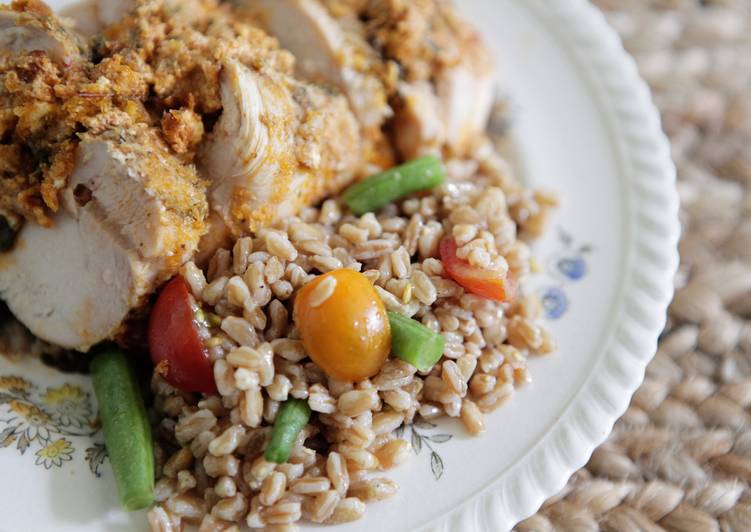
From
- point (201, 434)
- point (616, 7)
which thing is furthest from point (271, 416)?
point (616, 7)

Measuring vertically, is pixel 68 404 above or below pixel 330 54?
below

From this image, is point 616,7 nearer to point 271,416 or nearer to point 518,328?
point 518,328

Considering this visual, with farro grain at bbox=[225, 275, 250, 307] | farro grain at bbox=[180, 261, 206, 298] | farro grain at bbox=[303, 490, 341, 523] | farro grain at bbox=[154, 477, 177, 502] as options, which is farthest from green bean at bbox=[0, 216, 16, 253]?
farro grain at bbox=[303, 490, 341, 523]

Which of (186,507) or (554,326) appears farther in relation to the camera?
(554,326)

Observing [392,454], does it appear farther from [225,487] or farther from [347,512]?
[225,487]

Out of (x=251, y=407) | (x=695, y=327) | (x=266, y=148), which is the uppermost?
(x=266, y=148)

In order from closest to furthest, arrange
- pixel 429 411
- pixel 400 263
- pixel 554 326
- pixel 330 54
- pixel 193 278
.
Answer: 1. pixel 193 278
2. pixel 429 411
3. pixel 400 263
4. pixel 554 326
5. pixel 330 54

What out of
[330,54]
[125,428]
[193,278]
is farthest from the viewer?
[330,54]

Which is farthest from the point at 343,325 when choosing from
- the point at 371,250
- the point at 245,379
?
the point at 371,250
